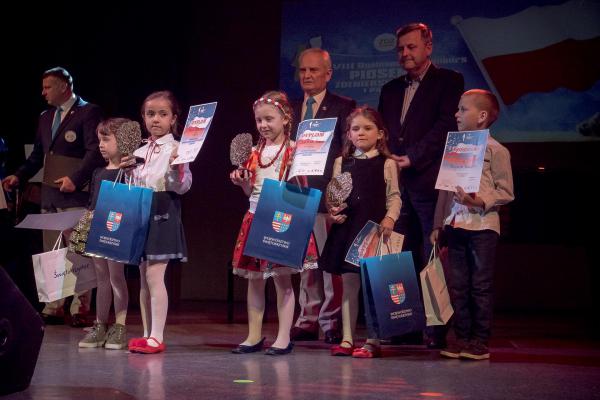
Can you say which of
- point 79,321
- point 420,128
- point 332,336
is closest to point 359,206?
point 420,128

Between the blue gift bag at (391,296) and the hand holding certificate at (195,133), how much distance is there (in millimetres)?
915

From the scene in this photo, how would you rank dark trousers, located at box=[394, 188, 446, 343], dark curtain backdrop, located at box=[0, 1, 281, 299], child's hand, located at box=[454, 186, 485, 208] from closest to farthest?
child's hand, located at box=[454, 186, 485, 208], dark trousers, located at box=[394, 188, 446, 343], dark curtain backdrop, located at box=[0, 1, 281, 299]

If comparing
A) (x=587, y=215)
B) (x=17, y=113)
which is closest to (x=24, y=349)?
(x=587, y=215)

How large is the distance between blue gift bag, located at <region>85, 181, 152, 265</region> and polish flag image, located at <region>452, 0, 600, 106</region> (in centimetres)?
373

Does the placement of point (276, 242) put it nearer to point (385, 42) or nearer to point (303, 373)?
point (303, 373)

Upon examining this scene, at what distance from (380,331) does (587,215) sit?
6.01 ft

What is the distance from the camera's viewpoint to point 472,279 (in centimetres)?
387

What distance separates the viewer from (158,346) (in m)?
3.85

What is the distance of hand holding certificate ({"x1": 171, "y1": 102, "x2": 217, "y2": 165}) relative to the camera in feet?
11.9

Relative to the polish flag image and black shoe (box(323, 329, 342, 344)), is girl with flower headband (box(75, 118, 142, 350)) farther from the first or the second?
the polish flag image

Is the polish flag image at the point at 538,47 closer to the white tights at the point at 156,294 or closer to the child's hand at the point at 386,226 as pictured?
the child's hand at the point at 386,226

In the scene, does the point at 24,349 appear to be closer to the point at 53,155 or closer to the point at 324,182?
the point at 324,182

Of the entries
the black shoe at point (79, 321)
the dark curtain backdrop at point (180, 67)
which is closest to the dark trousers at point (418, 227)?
the black shoe at point (79, 321)

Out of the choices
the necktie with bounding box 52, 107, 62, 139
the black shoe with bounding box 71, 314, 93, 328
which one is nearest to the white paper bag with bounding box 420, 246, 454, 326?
the black shoe with bounding box 71, 314, 93, 328
